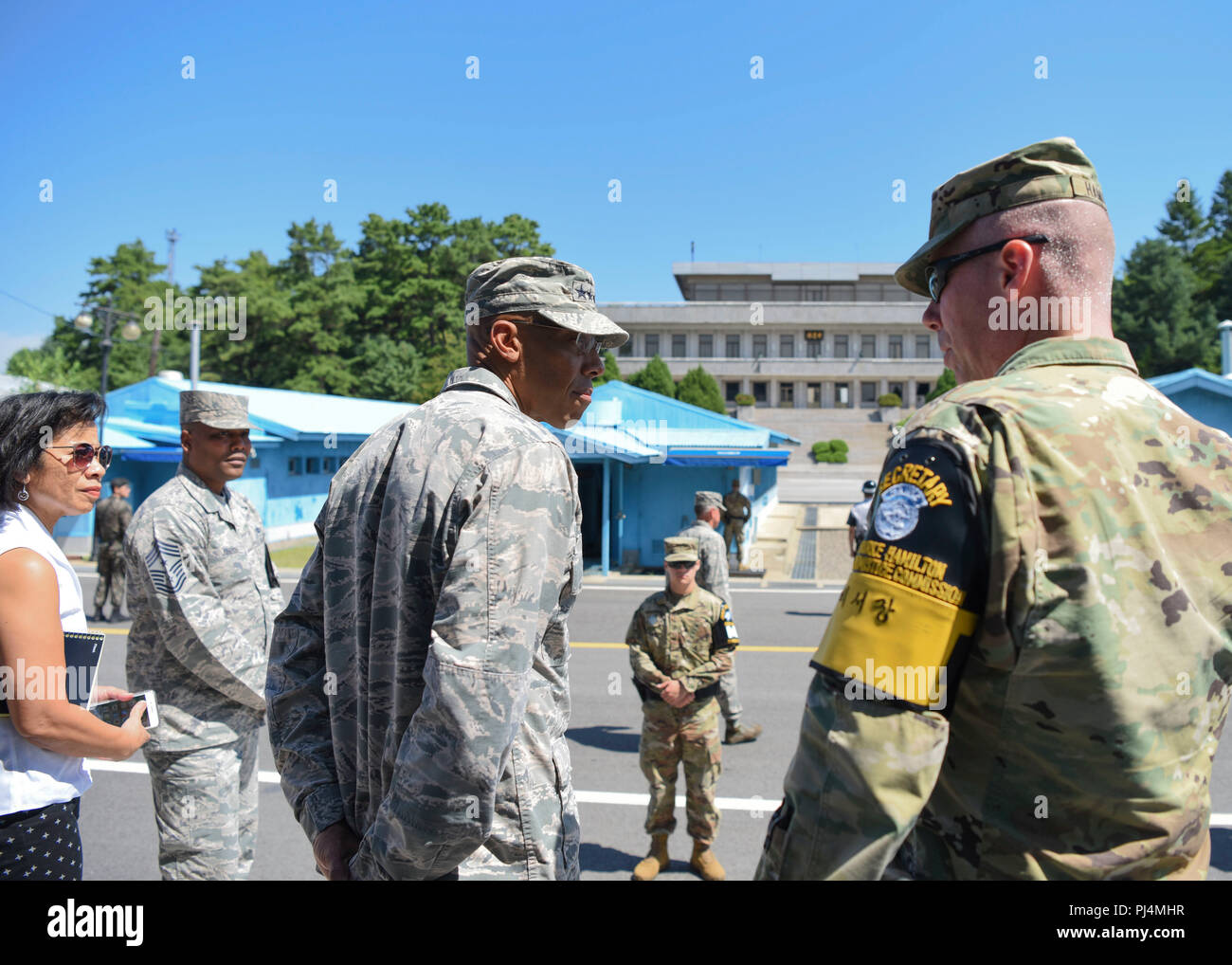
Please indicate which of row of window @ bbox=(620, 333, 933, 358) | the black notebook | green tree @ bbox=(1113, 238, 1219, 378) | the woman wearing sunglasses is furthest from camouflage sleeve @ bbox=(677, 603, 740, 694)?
row of window @ bbox=(620, 333, 933, 358)

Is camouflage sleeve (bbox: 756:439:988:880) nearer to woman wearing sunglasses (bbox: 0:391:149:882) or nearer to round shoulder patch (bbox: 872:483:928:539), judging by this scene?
round shoulder patch (bbox: 872:483:928:539)

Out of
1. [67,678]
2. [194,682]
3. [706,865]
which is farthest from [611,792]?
[67,678]

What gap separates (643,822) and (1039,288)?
4399mm

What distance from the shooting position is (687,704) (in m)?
4.93

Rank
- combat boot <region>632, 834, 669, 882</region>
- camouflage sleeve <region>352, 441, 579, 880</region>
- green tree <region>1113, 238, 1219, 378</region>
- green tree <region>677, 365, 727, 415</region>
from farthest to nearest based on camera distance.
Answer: green tree <region>677, 365, 727, 415</region>
green tree <region>1113, 238, 1219, 378</region>
combat boot <region>632, 834, 669, 882</region>
camouflage sleeve <region>352, 441, 579, 880</region>

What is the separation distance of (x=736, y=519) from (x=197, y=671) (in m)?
15.2

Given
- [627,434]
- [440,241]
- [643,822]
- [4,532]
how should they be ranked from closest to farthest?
[4,532] < [643,822] < [627,434] < [440,241]

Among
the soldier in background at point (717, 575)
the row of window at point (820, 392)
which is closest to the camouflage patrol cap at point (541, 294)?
the soldier in background at point (717, 575)

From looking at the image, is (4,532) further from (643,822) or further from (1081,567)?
(643,822)

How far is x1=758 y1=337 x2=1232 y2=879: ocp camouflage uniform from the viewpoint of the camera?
128cm

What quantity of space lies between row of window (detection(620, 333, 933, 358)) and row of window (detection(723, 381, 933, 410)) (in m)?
2.32

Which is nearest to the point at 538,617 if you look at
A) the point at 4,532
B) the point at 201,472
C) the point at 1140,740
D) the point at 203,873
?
the point at 1140,740

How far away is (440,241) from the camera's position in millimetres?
51219

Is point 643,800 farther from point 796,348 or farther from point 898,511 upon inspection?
point 796,348
